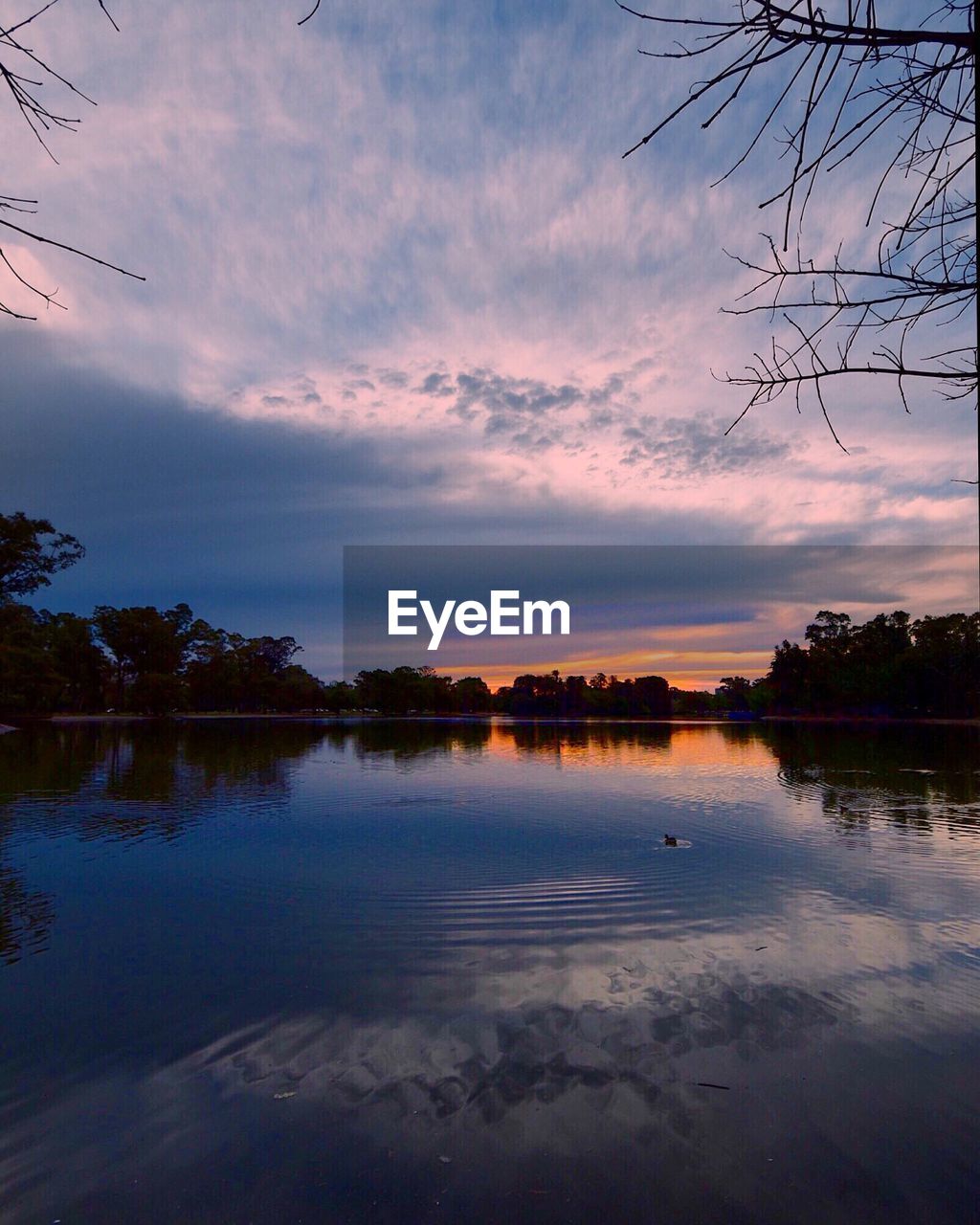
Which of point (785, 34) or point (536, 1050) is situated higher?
point (785, 34)

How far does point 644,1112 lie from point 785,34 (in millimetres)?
5438

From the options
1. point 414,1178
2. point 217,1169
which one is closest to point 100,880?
point 217,1169

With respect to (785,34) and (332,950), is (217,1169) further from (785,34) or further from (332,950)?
(785,34)

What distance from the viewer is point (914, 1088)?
4906 millimetres

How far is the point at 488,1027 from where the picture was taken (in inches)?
229

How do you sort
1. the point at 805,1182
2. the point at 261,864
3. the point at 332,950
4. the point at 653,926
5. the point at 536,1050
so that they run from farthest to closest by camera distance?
the point at 261,864 → the point at 653,926 → the point at 332,950 → the point at 536,1050 → the point at 805,1182

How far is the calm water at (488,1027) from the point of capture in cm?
402

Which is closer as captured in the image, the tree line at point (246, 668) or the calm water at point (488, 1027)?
the calm water at point (488, 1027)

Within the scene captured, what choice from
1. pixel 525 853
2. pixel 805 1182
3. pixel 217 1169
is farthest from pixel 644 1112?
pixel 525 853

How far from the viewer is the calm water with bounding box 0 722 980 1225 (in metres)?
4.02

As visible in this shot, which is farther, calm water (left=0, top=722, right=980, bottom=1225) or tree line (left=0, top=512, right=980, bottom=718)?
tree line (left=0, top=512, right=980, bottom=718)

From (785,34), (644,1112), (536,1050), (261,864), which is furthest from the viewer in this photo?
(261,864)

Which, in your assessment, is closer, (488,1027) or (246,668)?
(488,1027)

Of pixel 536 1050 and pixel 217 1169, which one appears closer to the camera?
pixel 217 1169
